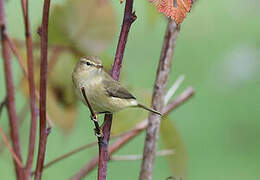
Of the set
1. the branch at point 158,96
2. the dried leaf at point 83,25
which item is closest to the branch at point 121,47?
the branch at point 158,96

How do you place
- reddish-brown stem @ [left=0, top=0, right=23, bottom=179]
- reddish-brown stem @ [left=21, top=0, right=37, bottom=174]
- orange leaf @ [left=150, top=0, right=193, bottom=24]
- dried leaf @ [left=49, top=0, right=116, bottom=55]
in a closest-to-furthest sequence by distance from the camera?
orange leaf @ [left=150, top=0, right=193, bottom=24] → reddish-brown stem @ [left=21, top=0, right=37, bottom=174] → reddish-brown stem @ [left=0, top=0, right=23, bottom=179] → dried leaf @ [left=49, top=0, right=116, bottom=55]

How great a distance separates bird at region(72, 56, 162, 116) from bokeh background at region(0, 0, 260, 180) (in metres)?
0.16

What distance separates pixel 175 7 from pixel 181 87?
4.53m

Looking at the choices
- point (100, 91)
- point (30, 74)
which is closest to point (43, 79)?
point (30, 74)

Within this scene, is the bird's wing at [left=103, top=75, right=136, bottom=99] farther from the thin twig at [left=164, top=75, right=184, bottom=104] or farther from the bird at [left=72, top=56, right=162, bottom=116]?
the thin twig at [left=164, top=75, right=184, bottom=104]

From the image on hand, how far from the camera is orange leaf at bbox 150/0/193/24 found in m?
0.69

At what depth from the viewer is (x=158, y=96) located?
1069 millimetres

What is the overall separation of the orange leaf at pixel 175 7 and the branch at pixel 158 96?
332 mm

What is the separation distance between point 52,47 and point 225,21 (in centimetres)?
603

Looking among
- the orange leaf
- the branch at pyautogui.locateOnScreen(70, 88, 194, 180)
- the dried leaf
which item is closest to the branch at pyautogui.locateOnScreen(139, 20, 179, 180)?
the branch at pyautogui.locateOnScreen(70, 88, 194, 180)

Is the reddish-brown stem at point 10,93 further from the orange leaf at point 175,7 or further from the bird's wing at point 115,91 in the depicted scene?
the orange leaf at point 175,7

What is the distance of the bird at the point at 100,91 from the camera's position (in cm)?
97

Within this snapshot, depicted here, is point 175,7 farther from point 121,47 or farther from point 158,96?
point 158,96

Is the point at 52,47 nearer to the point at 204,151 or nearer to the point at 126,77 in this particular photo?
the point at 126,77
